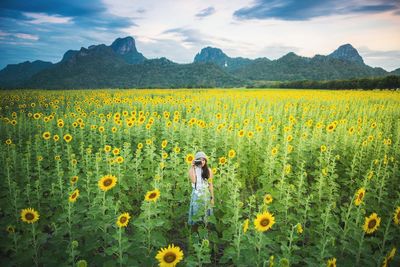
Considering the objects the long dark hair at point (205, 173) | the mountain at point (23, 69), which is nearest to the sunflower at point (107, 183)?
the long dark hair at point (205, 173)

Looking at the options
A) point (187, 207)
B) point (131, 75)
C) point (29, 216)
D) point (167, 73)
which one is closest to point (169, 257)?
point (29, 216)

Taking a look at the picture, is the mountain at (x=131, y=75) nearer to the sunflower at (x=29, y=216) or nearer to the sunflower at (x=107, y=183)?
the sunflower at (x=107, y=183)

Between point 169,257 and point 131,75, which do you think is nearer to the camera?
point 169,257

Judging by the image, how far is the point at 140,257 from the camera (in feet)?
8.75

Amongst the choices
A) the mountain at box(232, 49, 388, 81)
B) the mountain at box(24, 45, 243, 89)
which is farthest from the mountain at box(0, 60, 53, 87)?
the mountain at box(232, 49, 388, 81)

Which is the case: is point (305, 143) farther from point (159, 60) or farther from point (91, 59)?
point (91, 59)

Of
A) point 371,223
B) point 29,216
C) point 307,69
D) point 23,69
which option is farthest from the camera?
point 23,69

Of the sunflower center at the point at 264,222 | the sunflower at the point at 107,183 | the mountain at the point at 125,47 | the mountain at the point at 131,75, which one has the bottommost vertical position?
the sunflower center at the point at 264,222

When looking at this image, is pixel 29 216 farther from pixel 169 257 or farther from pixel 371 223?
pixel 371 223

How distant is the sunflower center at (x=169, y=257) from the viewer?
2.20 m

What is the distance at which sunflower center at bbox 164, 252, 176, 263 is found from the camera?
2.20 m

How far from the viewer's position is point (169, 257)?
87.3 inches

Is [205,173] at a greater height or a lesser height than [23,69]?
lesser

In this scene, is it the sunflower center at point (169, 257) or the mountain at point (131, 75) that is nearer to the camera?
the sunflower center at point (169, 257)
